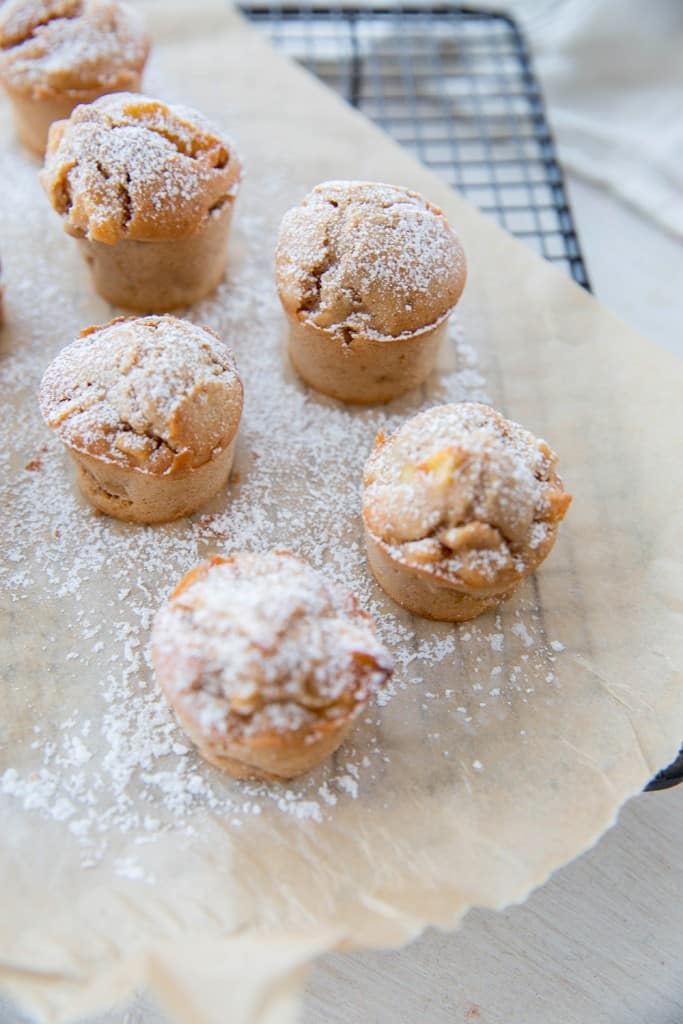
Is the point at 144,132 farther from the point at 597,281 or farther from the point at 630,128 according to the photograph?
the point at 630,128

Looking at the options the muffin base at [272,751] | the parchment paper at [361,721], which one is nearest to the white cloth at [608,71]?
the parchment paper at [361,721]

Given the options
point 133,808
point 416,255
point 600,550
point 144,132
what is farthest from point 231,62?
point 133,808

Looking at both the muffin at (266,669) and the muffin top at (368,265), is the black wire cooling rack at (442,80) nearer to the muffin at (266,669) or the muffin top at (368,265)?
the muffin top at (368,265)

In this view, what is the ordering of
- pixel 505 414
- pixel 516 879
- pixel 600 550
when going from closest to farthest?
pixel 516 879, pixel 600 550, pixel 505 414

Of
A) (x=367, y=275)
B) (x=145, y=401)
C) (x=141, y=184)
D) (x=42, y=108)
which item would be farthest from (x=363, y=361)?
(x=42, y=108)

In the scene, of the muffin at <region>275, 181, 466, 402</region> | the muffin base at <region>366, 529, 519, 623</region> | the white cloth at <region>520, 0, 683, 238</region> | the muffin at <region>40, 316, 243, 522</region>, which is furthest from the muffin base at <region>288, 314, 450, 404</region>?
the white cloth at <region>520, 0, 683, 238</region>

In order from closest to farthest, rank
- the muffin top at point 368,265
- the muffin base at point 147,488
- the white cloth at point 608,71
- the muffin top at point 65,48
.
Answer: the muffin base at point 147,488 < the muffin top at point 368,265 < the muffin top at point 65,48 < the white cloth at point 608,71
